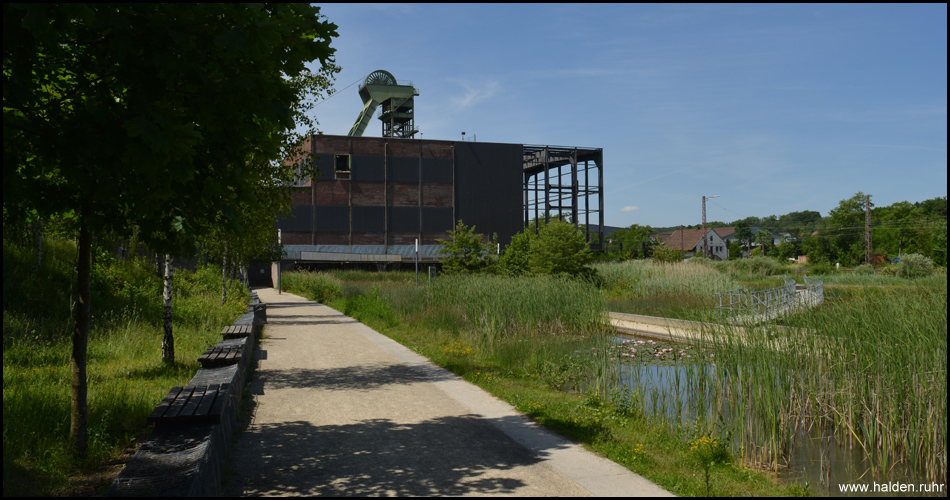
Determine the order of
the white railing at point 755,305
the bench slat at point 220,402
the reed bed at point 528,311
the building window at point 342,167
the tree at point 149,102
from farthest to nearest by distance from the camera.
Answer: the building window at point 342,167, the reed bed at point 528,311, the white railing at point 755,305, the bench slat at point 220,402, the tree at point 149,102

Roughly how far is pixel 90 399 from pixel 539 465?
526 cm

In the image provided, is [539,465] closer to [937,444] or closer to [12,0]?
[937,444]

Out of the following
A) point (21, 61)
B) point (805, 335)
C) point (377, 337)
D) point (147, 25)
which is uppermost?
point (147, 25)

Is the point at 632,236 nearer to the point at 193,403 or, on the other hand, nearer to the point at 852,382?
the point at 852,382

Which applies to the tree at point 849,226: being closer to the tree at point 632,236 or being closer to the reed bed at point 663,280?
the tree at point 632,236

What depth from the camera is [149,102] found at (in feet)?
13.8

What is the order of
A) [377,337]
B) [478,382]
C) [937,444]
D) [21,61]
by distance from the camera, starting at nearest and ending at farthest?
[21,61] < [937,444] < [478,382] < [377,337]

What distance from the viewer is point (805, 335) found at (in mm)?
7227

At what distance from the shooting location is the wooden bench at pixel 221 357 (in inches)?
331

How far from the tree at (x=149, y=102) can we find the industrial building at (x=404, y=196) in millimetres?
50163

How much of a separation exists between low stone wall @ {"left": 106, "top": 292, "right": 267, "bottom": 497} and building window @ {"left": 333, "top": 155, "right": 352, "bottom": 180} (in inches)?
2066

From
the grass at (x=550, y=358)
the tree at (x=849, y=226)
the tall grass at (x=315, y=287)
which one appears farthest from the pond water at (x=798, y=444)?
the tree at (x=849, y=226)

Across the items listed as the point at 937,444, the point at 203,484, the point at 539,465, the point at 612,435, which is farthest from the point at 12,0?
the point at 937,444

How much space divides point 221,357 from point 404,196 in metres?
51.3
